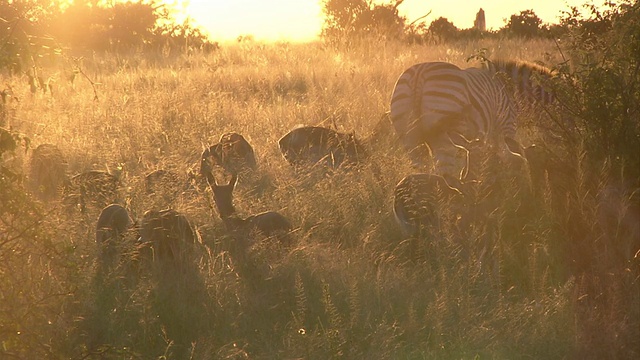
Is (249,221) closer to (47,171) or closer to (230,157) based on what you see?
(230,157)

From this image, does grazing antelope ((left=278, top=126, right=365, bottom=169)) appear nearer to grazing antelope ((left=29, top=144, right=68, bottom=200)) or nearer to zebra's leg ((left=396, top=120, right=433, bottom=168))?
zebra's leg ((left=396, top=120, right=433, bottom=168))

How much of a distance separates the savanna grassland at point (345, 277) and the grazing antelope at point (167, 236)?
5.9 inches

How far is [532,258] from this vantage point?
576 centimetres

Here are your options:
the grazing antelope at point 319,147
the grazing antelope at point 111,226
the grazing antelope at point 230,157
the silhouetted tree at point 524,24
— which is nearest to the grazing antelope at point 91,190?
the grazing antelope at point 111,226

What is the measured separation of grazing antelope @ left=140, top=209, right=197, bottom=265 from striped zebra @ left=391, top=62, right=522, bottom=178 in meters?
3.03

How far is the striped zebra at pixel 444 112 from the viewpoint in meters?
8.60

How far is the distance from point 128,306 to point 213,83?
9980 mm

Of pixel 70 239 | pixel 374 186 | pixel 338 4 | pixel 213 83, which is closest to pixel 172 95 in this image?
pixel 213 83

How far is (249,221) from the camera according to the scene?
6.38m

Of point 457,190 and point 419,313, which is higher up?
point 457,190

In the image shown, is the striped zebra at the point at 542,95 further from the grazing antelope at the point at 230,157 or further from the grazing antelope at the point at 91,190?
the grazing antelope at the point at 91,190

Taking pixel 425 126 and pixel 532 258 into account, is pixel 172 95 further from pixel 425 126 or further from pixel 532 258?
pixel 532 258

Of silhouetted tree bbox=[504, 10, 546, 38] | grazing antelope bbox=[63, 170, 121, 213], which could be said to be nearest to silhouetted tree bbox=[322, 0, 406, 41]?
silhouetted tree bbox=[504, 10, 546, 38]

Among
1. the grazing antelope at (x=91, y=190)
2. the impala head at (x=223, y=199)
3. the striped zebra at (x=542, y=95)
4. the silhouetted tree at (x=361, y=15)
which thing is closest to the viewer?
the impala head at (x=223, y=199)
